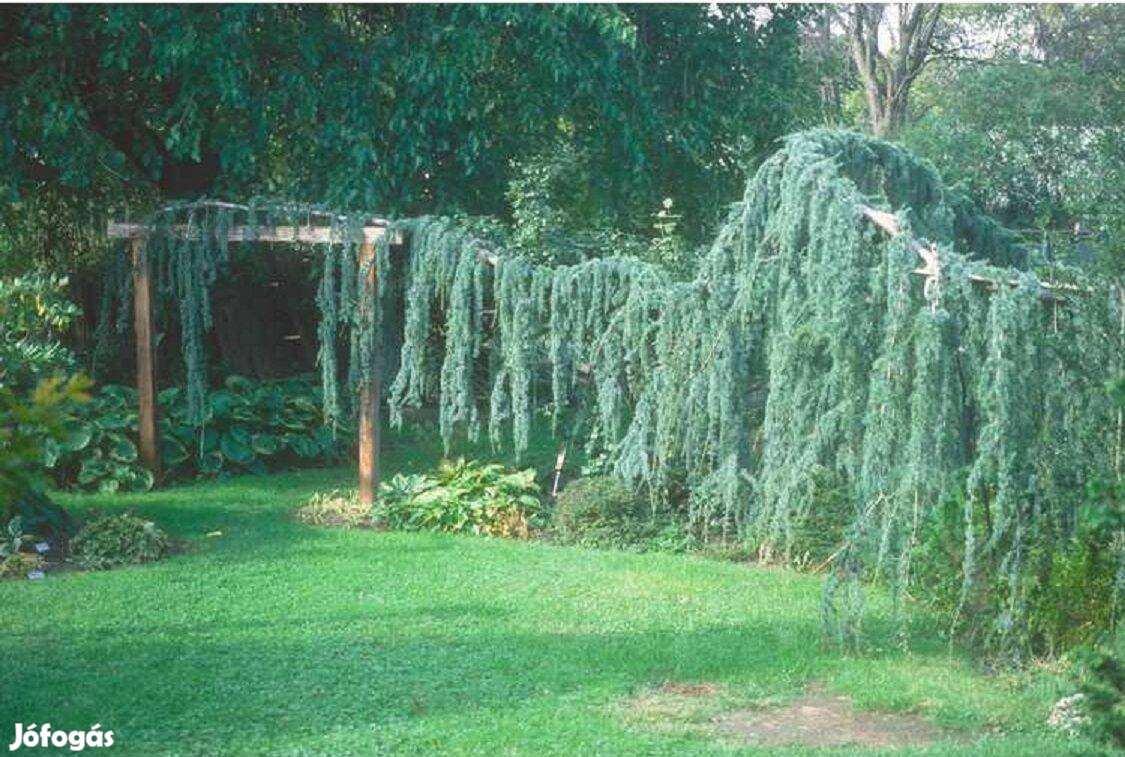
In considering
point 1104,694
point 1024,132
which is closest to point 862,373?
point 1104,694

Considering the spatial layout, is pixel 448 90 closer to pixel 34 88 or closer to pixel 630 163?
pixel 630 163

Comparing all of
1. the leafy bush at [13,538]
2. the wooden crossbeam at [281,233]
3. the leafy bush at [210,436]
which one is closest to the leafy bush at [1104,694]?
the leafy bush at [13,538]

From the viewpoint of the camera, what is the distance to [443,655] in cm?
789

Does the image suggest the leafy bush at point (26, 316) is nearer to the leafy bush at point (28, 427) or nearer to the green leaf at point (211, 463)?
the green leaf at point (211, 463)

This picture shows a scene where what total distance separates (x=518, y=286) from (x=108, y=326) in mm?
5500

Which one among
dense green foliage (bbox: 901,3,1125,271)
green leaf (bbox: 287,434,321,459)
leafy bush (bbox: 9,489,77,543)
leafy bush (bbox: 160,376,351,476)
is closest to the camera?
leafy bush (bbox: 9,489,77,543)

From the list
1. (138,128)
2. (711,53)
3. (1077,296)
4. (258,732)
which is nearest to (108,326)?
(138,128)

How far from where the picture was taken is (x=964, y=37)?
103ft

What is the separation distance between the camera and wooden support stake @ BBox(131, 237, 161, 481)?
1350 centimetres

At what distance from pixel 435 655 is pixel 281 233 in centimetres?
606

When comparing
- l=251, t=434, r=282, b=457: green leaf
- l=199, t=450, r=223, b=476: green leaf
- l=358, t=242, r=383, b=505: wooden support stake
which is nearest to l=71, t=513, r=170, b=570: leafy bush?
l=358, t=242, r=383, b=505: wooden support stake

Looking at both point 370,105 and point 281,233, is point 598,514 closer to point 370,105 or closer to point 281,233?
point 281,233

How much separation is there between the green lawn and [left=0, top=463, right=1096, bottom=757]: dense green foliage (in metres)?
0.02

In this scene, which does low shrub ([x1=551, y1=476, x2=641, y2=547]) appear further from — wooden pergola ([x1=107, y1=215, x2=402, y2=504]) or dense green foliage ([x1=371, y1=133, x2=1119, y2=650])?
wooden pergola ([x1=107, y1=215, x2=402, y2=504])
